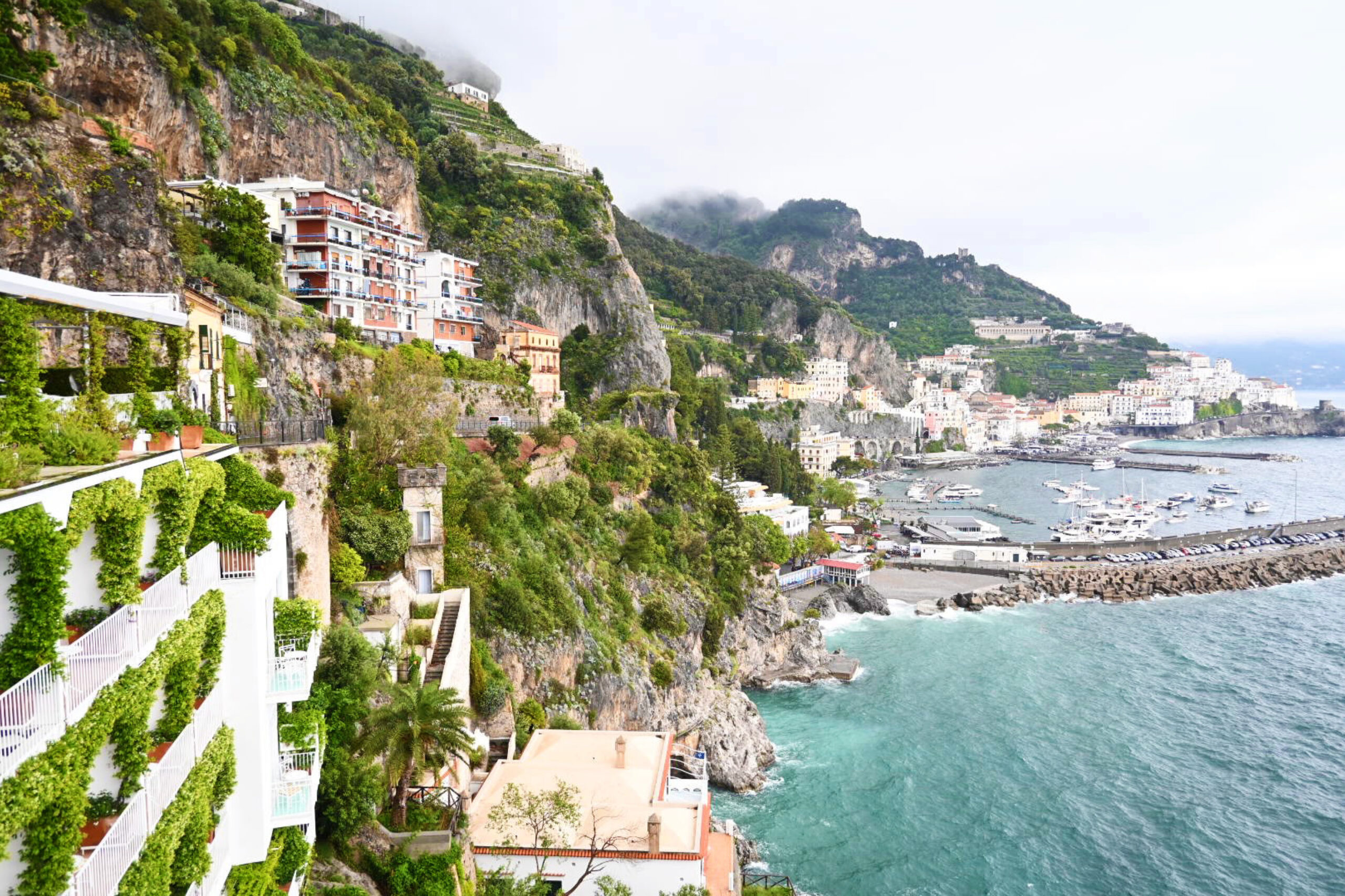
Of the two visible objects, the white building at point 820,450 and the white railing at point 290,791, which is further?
the white building at point 820,450

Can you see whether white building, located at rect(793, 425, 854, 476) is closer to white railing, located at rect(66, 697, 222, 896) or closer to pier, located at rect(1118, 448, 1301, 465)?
pier, located at rect(1118, 448, 1301, 465)

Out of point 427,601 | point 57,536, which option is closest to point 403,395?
point 427,601

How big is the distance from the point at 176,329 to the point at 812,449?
9935 cm

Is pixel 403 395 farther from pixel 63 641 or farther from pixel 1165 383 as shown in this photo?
pixel 1165 383

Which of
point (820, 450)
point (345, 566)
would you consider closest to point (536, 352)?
point (345, 566)

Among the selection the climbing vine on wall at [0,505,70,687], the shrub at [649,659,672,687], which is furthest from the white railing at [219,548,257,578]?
the shrub at [649,659,672,687]

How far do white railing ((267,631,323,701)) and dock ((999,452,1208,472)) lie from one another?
128 m

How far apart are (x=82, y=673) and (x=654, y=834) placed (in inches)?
535

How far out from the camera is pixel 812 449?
106438 mm

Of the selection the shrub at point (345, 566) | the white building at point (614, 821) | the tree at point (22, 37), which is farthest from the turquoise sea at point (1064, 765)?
the tree at point (22, 37)

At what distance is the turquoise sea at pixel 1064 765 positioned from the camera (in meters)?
25.4

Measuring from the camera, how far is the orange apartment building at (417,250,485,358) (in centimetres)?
4147

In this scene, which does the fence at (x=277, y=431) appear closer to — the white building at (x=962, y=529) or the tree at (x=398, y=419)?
the tree at (x=398, y=419)

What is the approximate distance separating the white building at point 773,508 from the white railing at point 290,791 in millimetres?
47789
